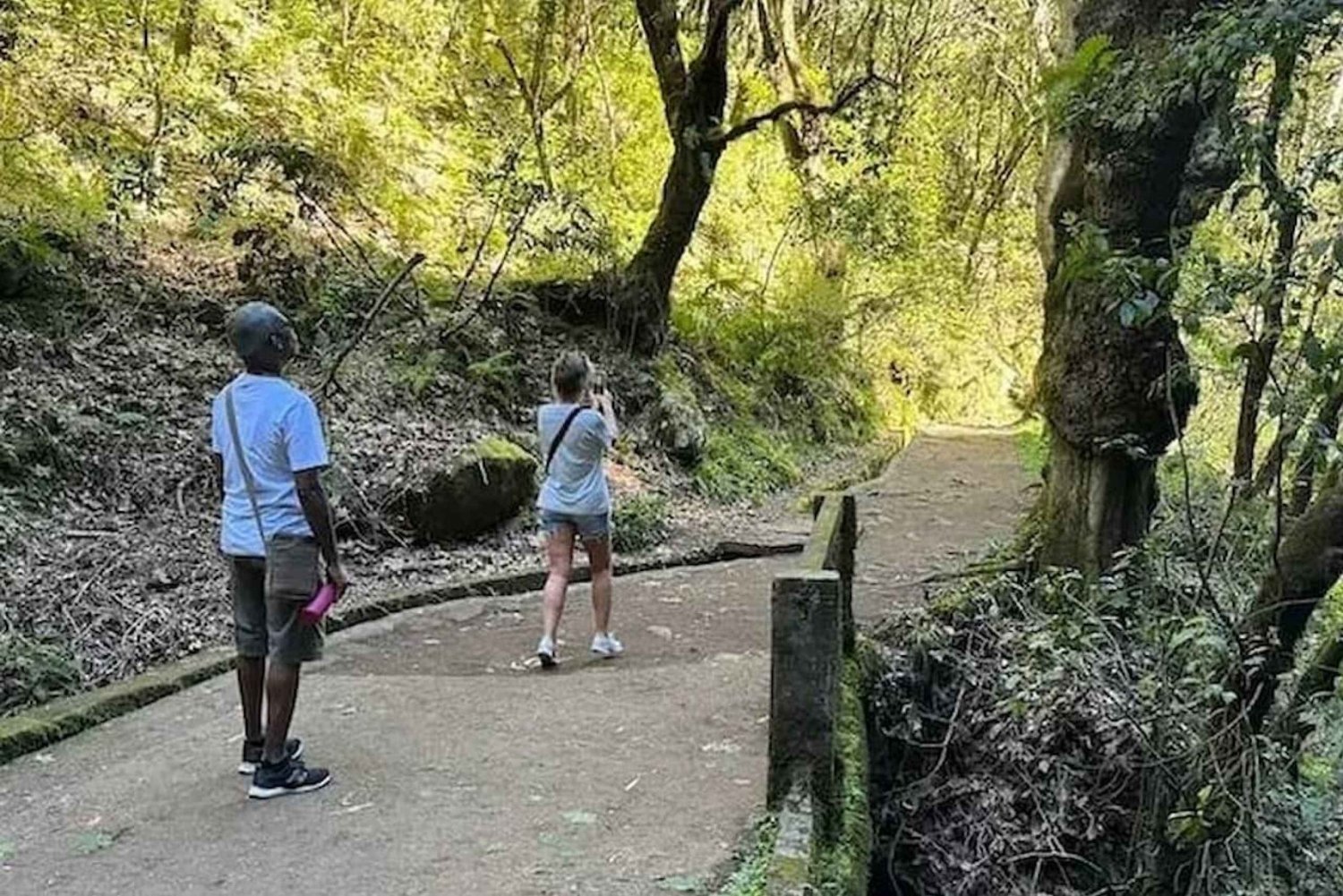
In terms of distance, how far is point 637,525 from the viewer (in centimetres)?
1078

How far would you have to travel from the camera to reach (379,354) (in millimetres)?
11367

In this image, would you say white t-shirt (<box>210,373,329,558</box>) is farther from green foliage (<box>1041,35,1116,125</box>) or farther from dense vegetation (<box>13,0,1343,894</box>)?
green foliage (<box>1041,35,1116,125</box>)

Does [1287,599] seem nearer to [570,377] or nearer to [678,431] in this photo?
[570,377]

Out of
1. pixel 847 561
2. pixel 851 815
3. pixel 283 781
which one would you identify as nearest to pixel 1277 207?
pixel 847 561

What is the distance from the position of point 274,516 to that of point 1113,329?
16.1 feet

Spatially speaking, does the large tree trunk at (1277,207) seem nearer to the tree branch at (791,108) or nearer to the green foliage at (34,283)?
the tree branch at (791,108)

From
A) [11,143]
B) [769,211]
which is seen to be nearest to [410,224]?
[11,143]

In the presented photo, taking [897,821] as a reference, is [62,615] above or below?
above

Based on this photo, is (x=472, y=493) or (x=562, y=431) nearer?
(x=562, y=431)

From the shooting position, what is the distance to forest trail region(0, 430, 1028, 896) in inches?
172

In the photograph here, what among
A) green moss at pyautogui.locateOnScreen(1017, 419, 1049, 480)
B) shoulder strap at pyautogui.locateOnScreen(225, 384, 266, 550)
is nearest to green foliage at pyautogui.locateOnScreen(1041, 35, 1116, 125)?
shoulder strap at pyautogui.locateOnScreen(225, 384, 266, 550)

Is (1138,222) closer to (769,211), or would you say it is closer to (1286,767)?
(1286,767)

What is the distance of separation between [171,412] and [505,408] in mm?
3278

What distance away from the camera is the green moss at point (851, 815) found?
4511 millimetres
